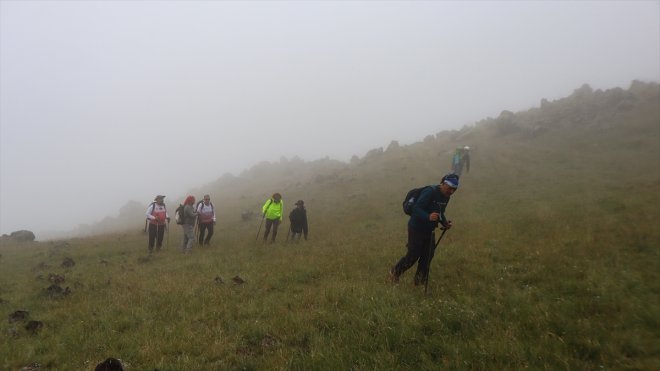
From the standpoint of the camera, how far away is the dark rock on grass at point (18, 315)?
32.5ft

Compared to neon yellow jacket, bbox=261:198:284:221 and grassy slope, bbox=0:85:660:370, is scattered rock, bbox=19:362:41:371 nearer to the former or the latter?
grassy slope, bbox=0:85:660:370

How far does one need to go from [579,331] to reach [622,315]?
3.70 feet

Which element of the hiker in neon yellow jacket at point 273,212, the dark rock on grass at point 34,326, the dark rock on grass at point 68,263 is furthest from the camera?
the hiker in neon yellow jacket at point 273,212

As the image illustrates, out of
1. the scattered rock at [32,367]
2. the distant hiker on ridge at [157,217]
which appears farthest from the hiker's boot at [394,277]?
the distant hiker on ridge at [157,217]

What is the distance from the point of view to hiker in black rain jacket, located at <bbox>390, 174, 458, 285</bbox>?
920 centimetres

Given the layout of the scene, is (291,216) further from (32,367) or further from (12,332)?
(32,367)

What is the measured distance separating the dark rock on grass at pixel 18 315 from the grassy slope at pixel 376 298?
0.97ft

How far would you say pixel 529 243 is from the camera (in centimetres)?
1247

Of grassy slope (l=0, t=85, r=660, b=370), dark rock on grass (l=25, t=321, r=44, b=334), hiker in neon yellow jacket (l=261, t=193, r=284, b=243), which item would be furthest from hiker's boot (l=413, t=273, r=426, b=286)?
hiker in neon yellow jacket (l=261, t=193, r=284, b=243)

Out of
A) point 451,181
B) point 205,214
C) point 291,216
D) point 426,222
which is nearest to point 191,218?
point 205,214

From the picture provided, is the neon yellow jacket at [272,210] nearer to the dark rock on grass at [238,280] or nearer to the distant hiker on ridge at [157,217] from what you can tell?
the distant hiker on ridge at [157,217]

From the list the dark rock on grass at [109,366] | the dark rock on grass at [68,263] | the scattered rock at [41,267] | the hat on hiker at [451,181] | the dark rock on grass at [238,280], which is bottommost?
the scattered rock at [41,267]

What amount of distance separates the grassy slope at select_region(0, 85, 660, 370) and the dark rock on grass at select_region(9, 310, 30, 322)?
30cm

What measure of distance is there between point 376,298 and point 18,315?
9304mm
